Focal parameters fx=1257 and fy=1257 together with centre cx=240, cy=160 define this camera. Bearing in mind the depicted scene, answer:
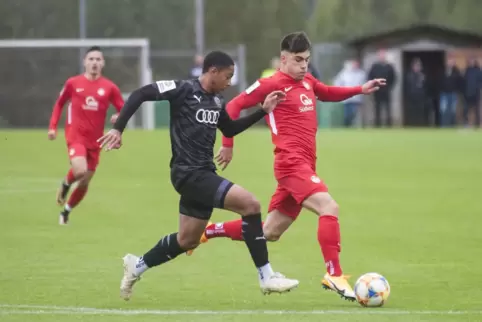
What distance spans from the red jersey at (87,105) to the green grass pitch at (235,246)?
1.13 meters

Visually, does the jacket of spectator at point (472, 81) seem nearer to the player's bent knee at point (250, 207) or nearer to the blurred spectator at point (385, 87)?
the blurred spectator at point (385, 87)

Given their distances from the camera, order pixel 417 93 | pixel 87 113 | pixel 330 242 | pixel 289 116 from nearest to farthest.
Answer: pixel 330 242 < pixel 289 116 < pixel 87 113 < pixel 417 93

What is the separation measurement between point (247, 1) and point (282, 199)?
217 feet

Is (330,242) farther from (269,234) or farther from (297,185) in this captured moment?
(269,234)

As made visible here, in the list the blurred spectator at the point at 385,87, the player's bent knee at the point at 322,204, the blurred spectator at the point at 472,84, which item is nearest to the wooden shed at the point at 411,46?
the blurred spectator at the point at 385,87

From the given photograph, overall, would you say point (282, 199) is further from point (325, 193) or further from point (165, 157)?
point (165, 157)

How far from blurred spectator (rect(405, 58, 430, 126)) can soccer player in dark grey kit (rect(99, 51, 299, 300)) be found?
30.2m

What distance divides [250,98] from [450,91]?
1164 inches

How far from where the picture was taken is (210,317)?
874cm

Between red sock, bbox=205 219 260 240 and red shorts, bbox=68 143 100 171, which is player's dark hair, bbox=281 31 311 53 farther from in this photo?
red shorts, bbox=68 143 100 171

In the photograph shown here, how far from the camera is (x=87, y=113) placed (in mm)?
15742

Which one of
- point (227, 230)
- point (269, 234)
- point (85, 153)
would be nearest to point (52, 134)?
point (85, 153)

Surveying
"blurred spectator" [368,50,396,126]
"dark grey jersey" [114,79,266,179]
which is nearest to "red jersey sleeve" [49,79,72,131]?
"dark grey jersey" [114,79,266,179]

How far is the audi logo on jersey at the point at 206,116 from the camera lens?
9.34 metres
